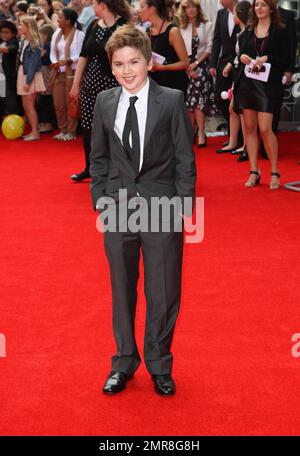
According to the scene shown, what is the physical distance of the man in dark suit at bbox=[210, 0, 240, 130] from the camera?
30.0ft

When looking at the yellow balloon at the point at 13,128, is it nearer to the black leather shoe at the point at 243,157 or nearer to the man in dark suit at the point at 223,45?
the man in dark suit at the point at 223,45

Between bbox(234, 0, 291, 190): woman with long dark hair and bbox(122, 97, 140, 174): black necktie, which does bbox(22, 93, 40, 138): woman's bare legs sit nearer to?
bbox(234, 0, 291, 190): woman with long dark hair

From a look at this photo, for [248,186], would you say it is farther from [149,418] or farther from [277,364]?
[149,418]

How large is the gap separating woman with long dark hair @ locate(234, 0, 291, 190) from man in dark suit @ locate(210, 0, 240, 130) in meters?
1.95

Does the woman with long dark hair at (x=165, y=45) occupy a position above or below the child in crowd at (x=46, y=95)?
above

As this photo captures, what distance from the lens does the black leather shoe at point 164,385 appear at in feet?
11.0

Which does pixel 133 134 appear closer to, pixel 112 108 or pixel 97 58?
pixel 112 108

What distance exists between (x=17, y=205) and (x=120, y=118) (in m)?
3.98

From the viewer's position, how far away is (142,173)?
3.16 metres

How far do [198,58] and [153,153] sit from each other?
703 centimetres

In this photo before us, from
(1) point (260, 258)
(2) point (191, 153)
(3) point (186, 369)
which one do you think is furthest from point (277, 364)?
(1) point (260, 258)

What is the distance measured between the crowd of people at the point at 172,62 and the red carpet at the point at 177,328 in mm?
847
